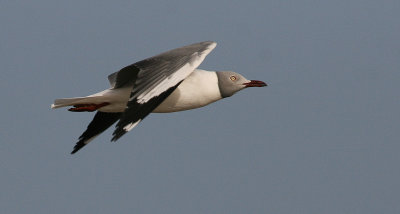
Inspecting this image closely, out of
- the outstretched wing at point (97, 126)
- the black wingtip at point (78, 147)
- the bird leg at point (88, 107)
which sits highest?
the bird leg at point (88, 107)

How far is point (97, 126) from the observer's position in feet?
40.7

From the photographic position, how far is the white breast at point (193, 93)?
36.9 ft

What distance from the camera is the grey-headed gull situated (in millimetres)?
9688

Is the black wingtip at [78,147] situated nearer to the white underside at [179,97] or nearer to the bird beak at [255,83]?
the white underside at [179,97]

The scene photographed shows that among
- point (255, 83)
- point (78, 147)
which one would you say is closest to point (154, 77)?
point (255, 83)

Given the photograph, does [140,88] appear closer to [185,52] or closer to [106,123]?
[185,52]

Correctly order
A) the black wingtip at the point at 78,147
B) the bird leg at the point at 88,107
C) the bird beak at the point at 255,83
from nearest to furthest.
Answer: the bird leg at the point at 88,107 < the bird beak at the point at 255,83 < the black wingtip at the point at 78,147

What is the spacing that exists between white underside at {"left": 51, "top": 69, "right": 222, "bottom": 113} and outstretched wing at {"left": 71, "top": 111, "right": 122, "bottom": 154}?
2.51 feet

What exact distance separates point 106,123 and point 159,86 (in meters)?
2.74

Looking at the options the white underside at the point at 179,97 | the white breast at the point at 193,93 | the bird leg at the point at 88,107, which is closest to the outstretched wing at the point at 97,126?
the white underside at the point at 179,97

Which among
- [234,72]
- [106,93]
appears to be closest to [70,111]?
[106,93]

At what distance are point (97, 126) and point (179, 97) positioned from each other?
184 centimetres

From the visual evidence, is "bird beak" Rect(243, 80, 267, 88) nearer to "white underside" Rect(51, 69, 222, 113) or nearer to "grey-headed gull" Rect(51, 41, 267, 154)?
"grey-headed gull" Rect(51, 41, 267, 154)

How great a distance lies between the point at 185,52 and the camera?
10.7 m
